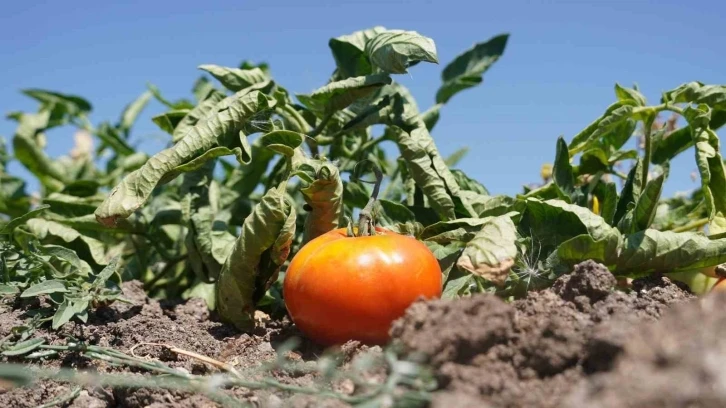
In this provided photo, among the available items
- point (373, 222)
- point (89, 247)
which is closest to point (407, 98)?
point (373, 222)

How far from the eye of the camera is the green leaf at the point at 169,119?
2.58 m

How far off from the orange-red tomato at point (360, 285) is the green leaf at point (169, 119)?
984 mm

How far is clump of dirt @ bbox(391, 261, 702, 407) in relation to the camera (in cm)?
112

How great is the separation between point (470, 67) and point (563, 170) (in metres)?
0.85

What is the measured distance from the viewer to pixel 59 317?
188cm

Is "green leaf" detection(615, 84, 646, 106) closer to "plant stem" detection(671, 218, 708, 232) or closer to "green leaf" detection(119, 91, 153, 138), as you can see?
"plant stem" detection(671, 218, 708, 232)

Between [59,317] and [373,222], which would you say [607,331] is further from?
[59,317]

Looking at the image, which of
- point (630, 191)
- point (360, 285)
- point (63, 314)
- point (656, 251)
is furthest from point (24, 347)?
point (630, 191)

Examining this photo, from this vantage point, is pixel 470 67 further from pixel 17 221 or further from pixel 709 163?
pixel 17 221

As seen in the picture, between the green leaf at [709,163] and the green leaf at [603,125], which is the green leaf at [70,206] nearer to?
the green leaf at [603,125]

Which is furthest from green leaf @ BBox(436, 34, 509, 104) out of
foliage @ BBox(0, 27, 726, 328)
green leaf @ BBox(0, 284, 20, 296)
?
green leaf @ BBox(0, 284, 20, 296)

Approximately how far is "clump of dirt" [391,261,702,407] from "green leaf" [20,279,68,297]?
1053 mm

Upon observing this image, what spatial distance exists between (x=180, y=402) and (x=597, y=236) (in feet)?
3.54

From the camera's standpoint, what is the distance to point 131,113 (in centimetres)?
409
